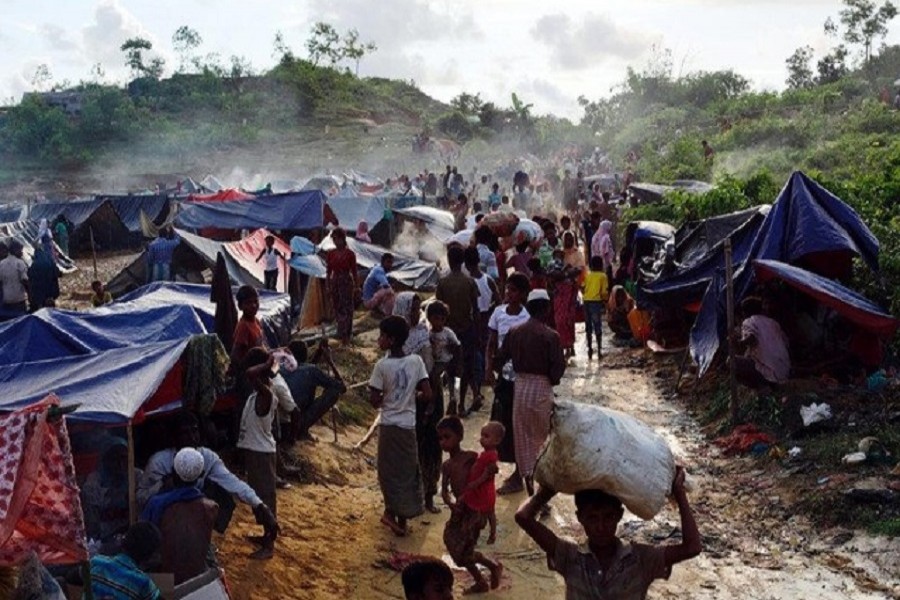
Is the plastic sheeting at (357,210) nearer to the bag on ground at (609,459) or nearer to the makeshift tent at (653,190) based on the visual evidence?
the makeshift tent at (653,190)

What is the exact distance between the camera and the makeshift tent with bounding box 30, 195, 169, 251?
30.4 m

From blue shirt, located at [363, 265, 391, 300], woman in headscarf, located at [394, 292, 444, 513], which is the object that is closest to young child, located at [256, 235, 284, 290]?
blue shirt, located at [363, 265, 391, 300]

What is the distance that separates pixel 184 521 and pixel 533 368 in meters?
3.30

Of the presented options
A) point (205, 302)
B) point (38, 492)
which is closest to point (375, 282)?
point (205, 302)

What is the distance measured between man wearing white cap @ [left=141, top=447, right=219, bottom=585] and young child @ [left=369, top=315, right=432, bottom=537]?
75.8 inches

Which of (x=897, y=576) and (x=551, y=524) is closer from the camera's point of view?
(x=897, y=576)

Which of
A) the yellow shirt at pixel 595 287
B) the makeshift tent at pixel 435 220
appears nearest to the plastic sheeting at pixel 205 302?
the yellow shirt at pixel 595 287

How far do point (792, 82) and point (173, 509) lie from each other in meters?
51.7

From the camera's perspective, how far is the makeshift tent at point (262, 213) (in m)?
21.6

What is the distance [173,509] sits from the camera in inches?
229

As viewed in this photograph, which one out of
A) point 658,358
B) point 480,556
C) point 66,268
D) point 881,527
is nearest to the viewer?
point 480,556

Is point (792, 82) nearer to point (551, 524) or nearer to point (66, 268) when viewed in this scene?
point (66, 268)

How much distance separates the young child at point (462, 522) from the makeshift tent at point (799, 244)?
15.8ft

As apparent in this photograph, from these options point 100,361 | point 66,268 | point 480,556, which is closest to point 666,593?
point 480,556
